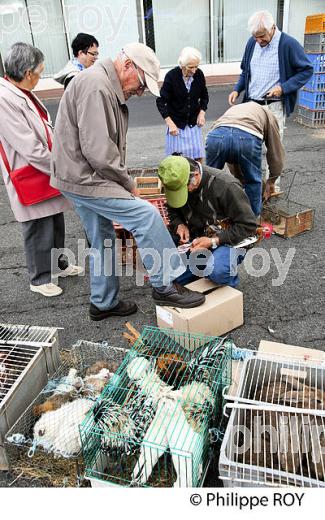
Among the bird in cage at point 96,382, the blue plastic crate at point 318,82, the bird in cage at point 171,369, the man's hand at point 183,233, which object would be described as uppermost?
the blue plastic crate at point 318,82

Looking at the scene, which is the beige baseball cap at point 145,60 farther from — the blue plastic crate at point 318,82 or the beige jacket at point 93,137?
the blue plastic crate at point 318,82

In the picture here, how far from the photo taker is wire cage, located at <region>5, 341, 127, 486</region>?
7.28ft

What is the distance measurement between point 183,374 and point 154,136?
7.24 metres

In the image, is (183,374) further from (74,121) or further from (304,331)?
(74,121)

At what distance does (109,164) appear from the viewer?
2750 millimetres

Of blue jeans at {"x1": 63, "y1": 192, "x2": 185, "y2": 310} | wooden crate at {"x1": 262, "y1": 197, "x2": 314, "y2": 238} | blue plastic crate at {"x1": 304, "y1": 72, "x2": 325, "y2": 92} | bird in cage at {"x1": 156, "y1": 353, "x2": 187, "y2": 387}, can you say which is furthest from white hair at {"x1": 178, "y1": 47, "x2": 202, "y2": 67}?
blue plastic crate at {"x1": 304, "y1": 72, "x2": 325, "y2": 92}

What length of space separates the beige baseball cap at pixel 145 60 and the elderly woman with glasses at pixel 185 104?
2263mm

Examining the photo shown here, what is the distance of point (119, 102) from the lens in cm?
274

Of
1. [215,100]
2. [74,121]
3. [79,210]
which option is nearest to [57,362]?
[79,210]

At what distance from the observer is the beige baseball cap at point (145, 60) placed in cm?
262

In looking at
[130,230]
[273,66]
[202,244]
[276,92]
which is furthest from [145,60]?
[273,66]

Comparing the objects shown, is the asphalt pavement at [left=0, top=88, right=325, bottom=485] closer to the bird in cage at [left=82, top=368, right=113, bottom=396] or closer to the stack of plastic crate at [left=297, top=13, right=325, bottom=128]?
the bird in cage at [left=82, top=368, right=113, bottom=396]

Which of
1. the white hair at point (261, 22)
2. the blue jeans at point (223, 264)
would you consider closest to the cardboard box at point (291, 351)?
the blue jeans at point (223, 264)

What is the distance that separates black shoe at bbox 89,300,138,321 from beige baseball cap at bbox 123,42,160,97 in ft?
5.15
